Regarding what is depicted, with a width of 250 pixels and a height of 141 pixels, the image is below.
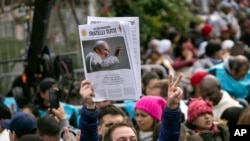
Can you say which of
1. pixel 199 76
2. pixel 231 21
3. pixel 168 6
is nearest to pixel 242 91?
pixel 199 76

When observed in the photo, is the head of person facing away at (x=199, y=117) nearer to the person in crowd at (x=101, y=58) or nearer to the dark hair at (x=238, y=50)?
the person in crowd at (x=101, y=58)

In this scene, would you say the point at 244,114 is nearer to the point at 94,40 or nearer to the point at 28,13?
the point at 94,40

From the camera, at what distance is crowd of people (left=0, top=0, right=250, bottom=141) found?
684cm

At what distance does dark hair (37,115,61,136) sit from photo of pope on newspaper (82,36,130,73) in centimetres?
132

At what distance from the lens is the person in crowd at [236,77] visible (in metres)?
12.1

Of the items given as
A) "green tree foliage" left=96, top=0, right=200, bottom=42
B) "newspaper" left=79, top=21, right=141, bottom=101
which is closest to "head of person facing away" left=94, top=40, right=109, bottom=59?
"newspaper" left=79, top=21, right=141, bottom=101

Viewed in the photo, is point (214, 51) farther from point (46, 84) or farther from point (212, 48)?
point (46, 84)

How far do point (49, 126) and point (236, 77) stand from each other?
441 centimetres

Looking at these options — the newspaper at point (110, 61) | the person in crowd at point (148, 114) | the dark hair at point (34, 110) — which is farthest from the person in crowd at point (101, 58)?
the dark hair at point (34, 110)

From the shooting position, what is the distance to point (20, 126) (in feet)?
27.9

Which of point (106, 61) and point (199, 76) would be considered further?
point (199, 76)

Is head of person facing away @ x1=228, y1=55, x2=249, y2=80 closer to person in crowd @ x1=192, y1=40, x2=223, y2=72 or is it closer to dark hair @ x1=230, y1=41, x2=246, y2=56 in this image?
dark hair @ x1=230, y1=41, x2=246, y2=56

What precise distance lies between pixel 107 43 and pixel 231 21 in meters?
13.9

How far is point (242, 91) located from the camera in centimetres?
1216
